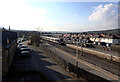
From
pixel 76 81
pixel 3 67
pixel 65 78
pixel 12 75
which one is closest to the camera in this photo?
pixel 3 67

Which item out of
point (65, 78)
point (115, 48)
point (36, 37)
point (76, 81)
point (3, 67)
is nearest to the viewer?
point (3, 67)

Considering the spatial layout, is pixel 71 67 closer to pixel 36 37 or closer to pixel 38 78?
pixel 38 78

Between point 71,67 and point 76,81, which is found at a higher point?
point 71,67

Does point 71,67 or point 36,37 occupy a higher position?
point 36,37

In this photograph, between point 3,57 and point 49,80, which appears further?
point 49,80

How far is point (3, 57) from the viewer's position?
9.06m

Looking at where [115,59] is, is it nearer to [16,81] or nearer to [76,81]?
[76,81]

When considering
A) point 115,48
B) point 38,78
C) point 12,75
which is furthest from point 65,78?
point 115,48

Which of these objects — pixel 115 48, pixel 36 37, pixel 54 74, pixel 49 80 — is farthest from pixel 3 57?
pixel 36 37

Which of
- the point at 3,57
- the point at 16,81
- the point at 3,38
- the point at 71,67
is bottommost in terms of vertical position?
the point at 16,81

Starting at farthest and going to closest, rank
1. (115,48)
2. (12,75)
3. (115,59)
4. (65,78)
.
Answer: (115,48)
(115,59)
(12,75)
(65,78)

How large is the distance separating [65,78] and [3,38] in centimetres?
677

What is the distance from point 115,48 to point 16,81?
27062 millimetres

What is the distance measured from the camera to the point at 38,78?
34.7 feet
